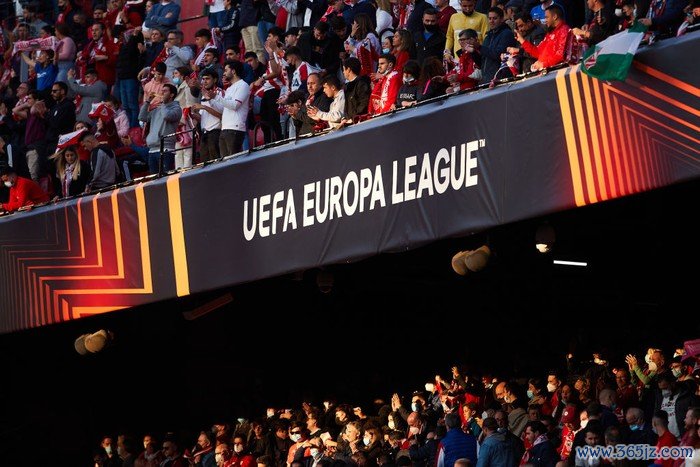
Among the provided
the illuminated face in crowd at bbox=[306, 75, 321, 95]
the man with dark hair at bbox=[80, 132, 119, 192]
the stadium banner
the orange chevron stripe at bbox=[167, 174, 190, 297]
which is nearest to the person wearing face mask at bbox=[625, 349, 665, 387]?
the stadium banner

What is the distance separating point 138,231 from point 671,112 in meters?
7.33

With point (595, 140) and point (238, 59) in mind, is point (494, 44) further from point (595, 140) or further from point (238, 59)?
point (238, 59)

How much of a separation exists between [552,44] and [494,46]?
170cm

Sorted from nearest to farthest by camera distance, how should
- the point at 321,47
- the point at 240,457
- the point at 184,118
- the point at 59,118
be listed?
the point at 240,457
the point at 321,47
the point at 184,118
the point at 59,118

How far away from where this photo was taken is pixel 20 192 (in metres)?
20.8

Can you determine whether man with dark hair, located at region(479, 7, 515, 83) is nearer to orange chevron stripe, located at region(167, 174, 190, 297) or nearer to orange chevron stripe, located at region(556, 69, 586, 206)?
orange chevron stripe, located at region(556, 69, 586, 206)

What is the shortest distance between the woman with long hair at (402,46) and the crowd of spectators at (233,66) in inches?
0.8

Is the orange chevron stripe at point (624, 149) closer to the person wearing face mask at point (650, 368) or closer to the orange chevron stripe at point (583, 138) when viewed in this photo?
the orange chevron stripe at point (583, 138)

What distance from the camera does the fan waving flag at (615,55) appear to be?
1350 cm

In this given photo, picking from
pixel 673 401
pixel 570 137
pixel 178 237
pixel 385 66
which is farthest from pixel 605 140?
pixel 178 237

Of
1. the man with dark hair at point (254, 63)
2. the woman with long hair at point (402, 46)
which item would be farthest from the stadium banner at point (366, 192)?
the man with dark hair at point (254, 63)

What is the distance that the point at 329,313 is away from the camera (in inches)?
918

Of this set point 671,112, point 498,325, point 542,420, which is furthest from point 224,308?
point 671,112

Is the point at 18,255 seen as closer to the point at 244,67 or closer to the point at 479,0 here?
the point at 244,67
